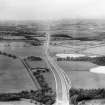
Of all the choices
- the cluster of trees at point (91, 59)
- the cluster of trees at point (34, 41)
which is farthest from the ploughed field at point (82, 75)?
the cluster of trees at point (34, 41)

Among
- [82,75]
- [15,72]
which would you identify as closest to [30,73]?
[15,72]

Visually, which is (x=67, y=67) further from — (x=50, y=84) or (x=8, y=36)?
(x=8, y=36)

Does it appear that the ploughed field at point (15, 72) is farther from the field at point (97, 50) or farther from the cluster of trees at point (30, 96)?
the field at point (97, 50)

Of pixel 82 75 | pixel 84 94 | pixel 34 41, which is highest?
pixel 34 41

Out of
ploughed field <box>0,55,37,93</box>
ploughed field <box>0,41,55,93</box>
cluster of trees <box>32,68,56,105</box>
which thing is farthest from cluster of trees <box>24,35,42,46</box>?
cluster of trees <box>32,68,56,105</box>

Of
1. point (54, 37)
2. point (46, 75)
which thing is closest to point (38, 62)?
point (46, 75)

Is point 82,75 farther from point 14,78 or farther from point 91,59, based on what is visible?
point 91,59
